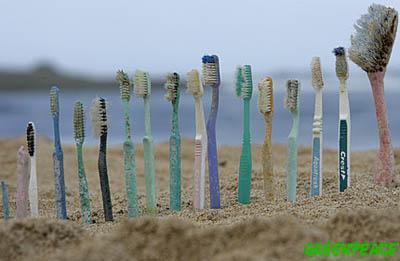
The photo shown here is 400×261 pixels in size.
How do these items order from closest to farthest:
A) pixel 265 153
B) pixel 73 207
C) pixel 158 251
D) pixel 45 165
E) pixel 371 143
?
pixel 158 251 < pixel 265 153 < pixel 73 207 < pixel 45 165 < pixel 371 143

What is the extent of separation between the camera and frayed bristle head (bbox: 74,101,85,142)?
153 inches

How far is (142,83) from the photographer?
400cm

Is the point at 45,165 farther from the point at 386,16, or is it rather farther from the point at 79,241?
the point at 79,241

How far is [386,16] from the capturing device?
4.18 metres

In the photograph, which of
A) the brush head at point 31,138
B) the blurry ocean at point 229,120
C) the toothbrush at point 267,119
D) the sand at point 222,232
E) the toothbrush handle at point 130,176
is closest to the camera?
the sand at point 222,232

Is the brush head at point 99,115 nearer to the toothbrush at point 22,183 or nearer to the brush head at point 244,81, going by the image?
the toothbrush at point 22,183

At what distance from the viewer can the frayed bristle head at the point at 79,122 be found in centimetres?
388

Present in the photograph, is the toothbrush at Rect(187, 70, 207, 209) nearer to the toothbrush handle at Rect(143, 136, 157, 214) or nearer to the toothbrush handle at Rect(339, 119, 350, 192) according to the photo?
the toothbrush handle at Rect(143, 136, 157, 214)

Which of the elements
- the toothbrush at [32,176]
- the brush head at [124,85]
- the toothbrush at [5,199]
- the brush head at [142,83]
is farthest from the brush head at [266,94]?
the toothbrush at [5,199]

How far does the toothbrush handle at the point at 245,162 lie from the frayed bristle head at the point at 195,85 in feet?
0.82

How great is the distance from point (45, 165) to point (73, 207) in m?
2.55

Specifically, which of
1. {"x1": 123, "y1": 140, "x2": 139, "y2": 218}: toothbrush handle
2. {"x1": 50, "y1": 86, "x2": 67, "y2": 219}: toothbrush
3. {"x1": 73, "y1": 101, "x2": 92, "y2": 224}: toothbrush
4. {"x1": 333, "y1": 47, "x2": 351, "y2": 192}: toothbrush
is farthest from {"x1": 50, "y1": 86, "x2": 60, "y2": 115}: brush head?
{"x1": 333, "y1": 47, "x2": 351, "y2": 192}: toothbrush

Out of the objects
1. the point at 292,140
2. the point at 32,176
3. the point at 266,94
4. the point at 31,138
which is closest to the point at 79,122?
the point at 31,138

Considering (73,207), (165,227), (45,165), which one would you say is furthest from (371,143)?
(165,227)
